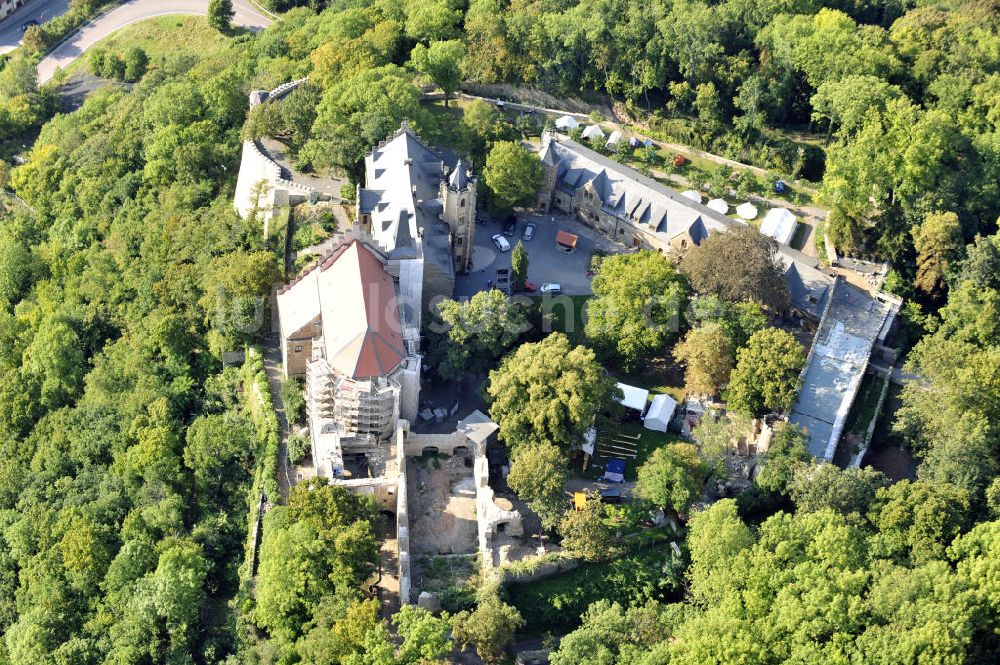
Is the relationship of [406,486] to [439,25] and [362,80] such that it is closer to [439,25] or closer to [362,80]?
[362,80]

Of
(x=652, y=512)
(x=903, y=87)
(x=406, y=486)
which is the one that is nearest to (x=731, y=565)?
(x=652, y=512)

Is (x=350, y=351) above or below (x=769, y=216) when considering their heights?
below

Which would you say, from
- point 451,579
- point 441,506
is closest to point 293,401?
point 441,506

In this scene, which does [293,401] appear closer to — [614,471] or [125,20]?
[614,471]

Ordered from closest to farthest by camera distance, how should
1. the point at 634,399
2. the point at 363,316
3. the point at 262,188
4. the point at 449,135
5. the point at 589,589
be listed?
the point at 589,589, the point at 363,316, the point at 634,399, the point at 262,188, the point at 449,135

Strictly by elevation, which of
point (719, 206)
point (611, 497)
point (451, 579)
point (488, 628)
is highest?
point (719, 206)

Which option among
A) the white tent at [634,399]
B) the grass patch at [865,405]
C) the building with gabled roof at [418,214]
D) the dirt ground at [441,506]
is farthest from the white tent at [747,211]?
the dirt ground at [441,506]

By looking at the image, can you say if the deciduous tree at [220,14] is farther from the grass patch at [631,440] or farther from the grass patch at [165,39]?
the grass patch at [631,440]
